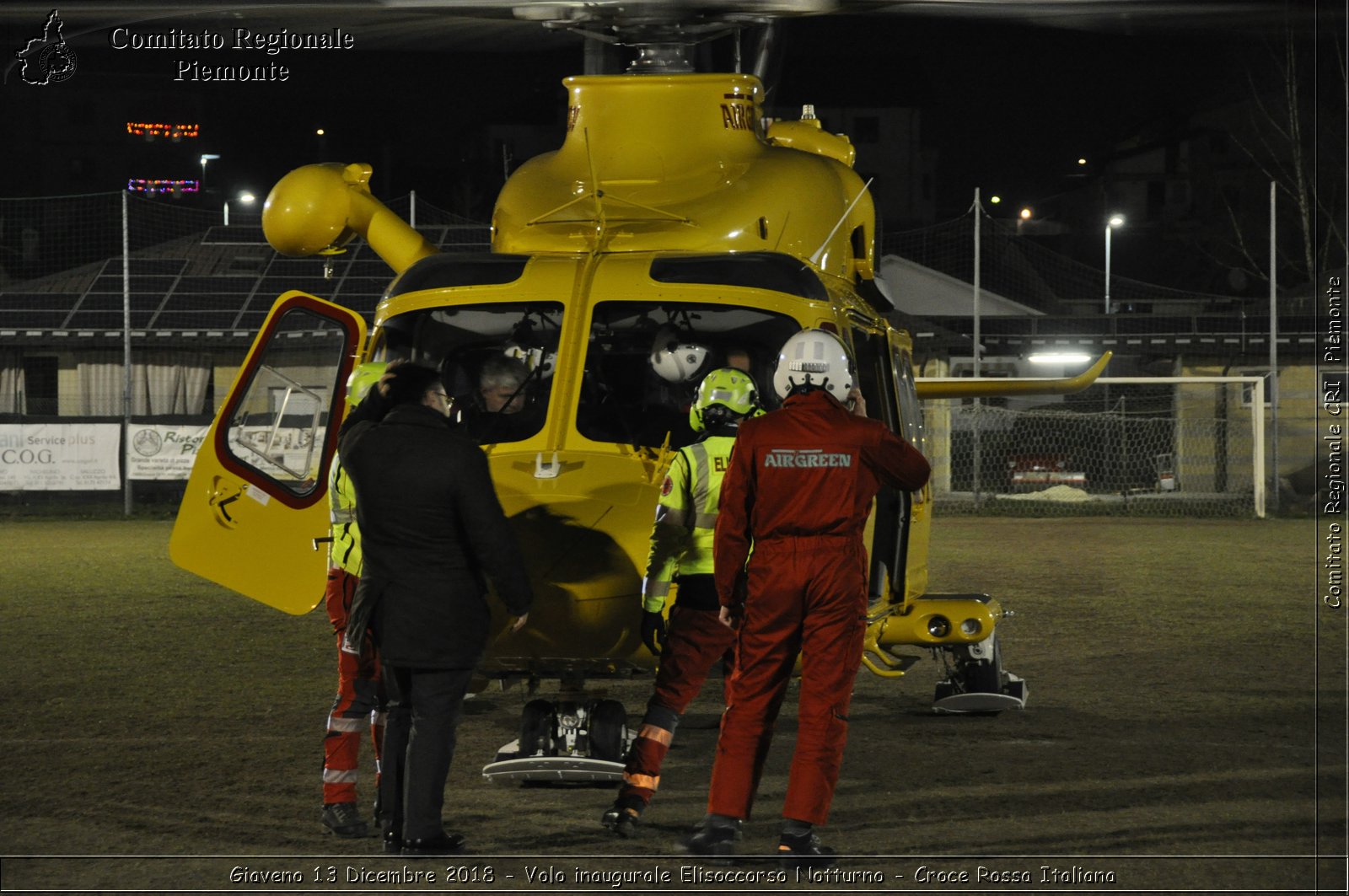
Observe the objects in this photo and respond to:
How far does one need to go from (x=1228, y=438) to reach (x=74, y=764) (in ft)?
74.4

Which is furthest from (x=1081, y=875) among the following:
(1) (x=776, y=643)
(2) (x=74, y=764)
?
(2) (x=74, y=764)

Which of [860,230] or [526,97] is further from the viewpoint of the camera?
[526,97]

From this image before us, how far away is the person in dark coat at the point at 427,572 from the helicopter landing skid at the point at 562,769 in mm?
709

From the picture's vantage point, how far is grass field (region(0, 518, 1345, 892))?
572 centimetres

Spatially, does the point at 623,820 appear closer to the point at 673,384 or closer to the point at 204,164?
the point at 673,384

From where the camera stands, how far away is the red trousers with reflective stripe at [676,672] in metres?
6.29

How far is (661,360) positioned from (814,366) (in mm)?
1257

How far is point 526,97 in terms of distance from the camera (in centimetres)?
6762

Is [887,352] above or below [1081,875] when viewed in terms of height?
above

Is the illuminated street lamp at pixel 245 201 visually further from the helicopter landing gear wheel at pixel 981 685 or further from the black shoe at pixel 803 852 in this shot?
the black shoe at pixel 803 852

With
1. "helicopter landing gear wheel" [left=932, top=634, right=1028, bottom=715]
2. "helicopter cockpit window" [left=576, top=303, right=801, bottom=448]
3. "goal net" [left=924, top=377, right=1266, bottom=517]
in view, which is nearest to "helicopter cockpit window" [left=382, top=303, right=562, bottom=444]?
"helicopter cockpit window" [left=576, top=303, right=801, bottom=448]

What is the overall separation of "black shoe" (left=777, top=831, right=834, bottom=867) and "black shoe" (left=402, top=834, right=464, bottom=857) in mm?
1188

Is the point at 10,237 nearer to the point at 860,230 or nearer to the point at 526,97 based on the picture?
the point at 526,97

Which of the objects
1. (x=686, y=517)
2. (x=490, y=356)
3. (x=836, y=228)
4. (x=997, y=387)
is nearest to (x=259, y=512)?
(x=490, y=356)
